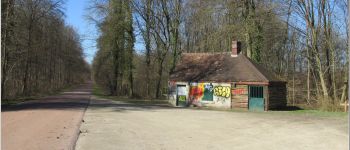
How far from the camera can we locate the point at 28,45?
49406mm

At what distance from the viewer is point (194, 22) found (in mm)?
58531

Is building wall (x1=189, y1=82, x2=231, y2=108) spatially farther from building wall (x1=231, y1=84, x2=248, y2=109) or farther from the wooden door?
the wooden door

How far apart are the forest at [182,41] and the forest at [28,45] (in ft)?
0.36

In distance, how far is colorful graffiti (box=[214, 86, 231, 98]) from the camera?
37.4 m

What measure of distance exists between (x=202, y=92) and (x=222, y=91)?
200 centimetres

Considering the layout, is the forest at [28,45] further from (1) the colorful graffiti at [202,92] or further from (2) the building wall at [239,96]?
(2) the building wall at [239,96]

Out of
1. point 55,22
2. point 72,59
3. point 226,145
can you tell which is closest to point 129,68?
point 55,22

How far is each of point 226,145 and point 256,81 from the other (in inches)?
858

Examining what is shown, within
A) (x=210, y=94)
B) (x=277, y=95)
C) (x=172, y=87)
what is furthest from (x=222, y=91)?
(x=172, y=87)

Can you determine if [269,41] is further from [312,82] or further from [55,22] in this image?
[55,22]

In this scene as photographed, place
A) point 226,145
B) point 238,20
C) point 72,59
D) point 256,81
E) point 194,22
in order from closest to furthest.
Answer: point 226,145 → point 256,81 → point 238,20 → point 194,22 → point 72,59

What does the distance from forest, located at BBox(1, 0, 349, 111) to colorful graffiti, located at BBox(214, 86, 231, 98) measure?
6027 millimetres

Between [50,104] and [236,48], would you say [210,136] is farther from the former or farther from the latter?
[236,48]

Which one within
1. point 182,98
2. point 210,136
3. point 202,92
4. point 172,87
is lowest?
point 210,136
